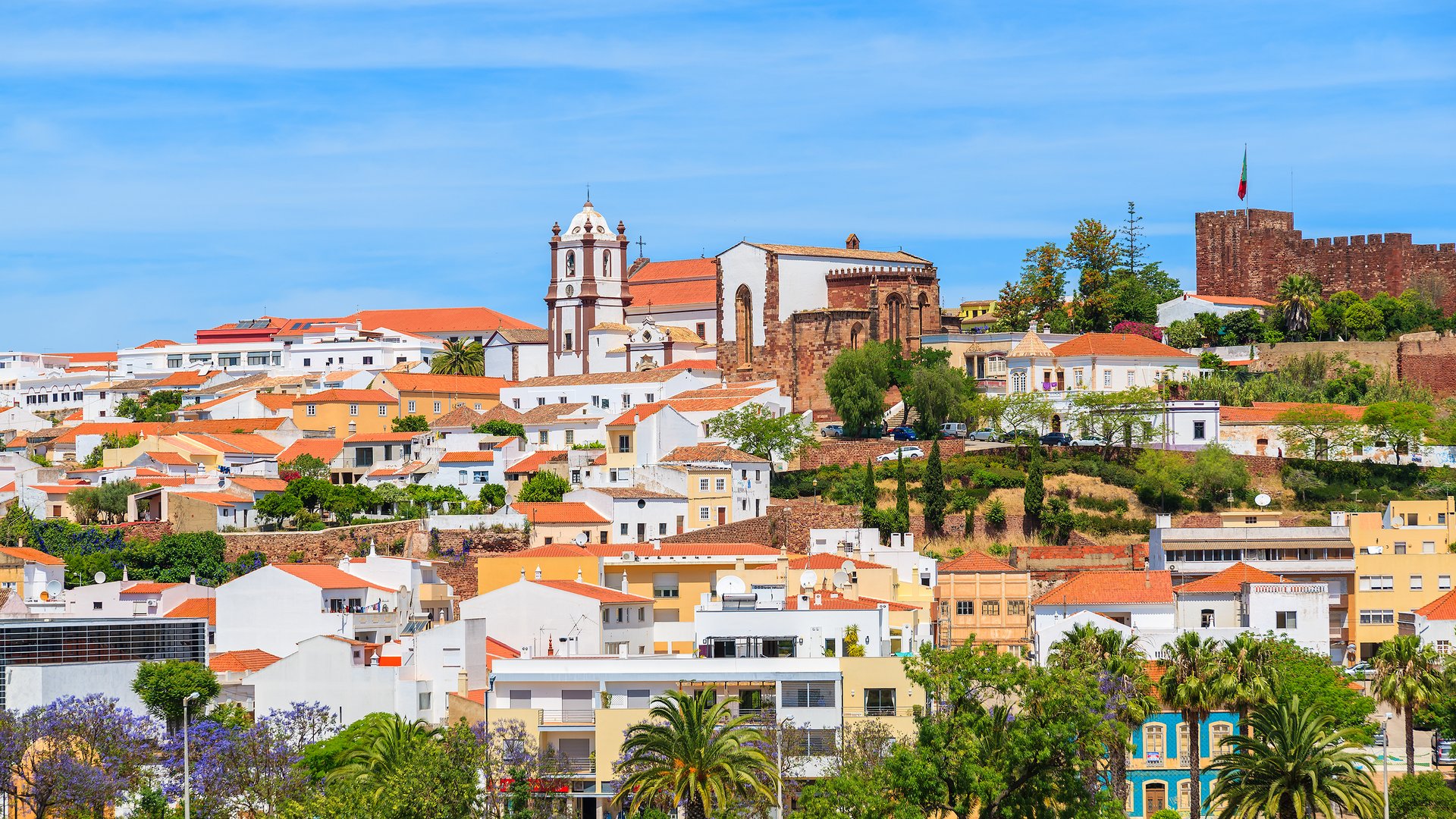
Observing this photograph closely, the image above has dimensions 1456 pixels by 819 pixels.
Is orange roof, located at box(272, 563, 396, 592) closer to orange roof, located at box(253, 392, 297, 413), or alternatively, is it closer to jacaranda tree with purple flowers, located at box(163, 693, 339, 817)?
jacaranda tree with purple flowers, located at box(163, 693, 339, 817)

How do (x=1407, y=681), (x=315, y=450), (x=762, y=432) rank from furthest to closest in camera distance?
(x=315, y=450) → (x=762, y=432) → (x=1407, y=681)

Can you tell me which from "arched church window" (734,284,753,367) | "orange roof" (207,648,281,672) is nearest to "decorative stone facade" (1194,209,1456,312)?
"arched church window" (734,284,753,367)

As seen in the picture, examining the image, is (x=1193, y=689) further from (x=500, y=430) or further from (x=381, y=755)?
(x=500, y=430)

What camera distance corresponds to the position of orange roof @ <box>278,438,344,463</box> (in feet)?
307

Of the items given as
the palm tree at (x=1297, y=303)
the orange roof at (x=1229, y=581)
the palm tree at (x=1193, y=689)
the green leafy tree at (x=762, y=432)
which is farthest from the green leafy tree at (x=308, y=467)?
the palm tree at (x=1193, y=689)

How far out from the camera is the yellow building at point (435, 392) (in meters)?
104

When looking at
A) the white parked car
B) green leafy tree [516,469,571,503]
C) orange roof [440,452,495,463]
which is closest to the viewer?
green leafy tree [516,469,571,503]

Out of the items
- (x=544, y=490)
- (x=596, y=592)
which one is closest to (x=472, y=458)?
(x=544, y=490)

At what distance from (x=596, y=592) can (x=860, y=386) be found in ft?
100

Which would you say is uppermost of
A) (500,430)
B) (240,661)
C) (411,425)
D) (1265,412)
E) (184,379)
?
(184,379)

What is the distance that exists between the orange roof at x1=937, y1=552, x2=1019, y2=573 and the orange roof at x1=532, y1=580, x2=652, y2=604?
32.8ft

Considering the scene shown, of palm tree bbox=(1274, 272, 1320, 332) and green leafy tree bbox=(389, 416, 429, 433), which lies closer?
green leafy tree bbox=(389, 416, 429, 433)

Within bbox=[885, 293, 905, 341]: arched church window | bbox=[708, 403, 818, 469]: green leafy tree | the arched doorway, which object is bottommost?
the arched doorway

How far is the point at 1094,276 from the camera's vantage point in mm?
105562
